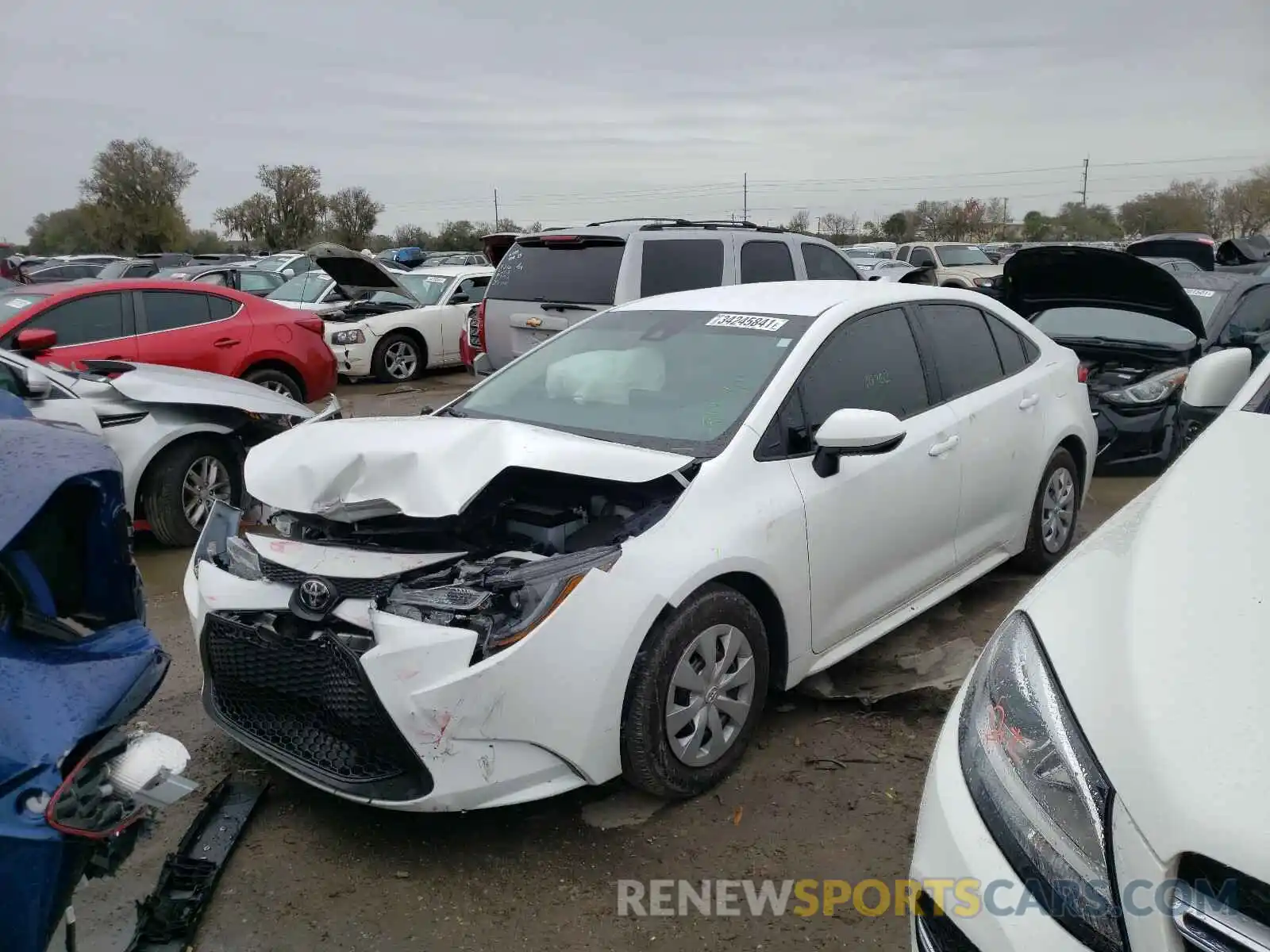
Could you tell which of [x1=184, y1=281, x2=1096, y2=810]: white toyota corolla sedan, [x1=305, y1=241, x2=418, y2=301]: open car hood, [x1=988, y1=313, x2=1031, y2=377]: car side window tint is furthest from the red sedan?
[x1=988, y1=313, x2=1031, y2=377]: car side window tint

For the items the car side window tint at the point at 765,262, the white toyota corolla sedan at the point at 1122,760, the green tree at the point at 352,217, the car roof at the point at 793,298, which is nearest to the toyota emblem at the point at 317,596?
the white toyota corolla sedan at the point at 1122,760

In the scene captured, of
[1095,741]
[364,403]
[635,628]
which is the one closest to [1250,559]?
[1095,741]

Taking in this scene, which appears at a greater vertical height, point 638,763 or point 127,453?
point 127,453

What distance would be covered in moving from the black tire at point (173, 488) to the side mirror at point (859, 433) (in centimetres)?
422

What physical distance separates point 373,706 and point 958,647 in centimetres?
250

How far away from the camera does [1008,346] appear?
471cm

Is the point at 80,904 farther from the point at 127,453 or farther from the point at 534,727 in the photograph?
the point at 127,453

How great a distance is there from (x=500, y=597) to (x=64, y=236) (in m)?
62.4

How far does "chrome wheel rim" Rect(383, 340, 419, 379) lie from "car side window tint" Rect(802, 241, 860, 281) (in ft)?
20.3

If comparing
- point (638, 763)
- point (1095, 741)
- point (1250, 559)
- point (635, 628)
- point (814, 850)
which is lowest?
point (814, 850)

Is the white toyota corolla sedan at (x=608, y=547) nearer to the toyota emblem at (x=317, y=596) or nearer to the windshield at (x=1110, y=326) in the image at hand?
the toyota emblem at (x=317, y=596)

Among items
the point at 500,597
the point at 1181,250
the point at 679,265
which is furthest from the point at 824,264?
the point at 1181,250

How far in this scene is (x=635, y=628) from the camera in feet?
9.09

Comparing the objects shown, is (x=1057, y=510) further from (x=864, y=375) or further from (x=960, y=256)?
(x=960, y=256)
